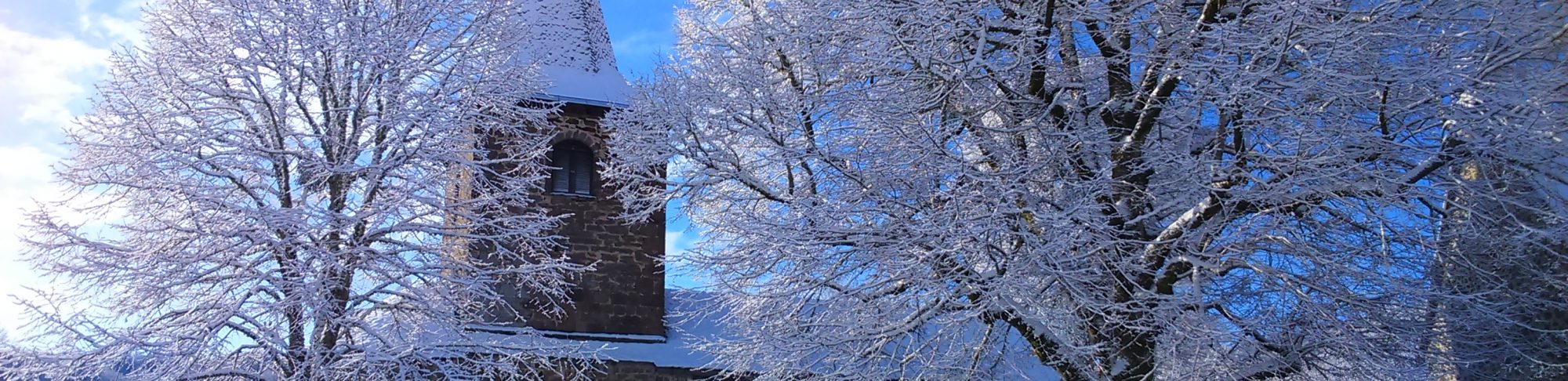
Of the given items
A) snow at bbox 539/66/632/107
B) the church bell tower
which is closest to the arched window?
the church bell tower

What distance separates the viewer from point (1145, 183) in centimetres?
846

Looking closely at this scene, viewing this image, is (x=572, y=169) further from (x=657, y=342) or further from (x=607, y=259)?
(x=657, y=342)

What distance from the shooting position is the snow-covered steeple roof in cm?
1404

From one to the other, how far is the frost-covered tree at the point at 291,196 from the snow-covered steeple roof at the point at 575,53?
330cm

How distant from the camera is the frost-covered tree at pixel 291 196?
849cm

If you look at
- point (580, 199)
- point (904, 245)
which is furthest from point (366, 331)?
point (580, 199)

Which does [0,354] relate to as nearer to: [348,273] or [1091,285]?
[348,273]

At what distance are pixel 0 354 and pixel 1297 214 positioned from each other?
880 cm

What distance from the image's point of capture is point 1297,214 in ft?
26.2

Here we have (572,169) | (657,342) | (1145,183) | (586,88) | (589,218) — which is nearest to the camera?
(1145,183)

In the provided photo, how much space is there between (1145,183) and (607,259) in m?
6.93

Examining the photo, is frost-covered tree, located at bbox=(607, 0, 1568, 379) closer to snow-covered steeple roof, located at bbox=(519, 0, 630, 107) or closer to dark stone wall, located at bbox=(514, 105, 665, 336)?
dark stone wall, located at bbox=(514, 105, 665, 336)

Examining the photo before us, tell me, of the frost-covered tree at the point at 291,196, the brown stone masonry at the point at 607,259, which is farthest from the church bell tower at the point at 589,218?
the frost-covered tree at the point at 291,196

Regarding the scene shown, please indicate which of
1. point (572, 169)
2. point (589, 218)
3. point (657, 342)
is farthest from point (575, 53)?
point (657, 342)
